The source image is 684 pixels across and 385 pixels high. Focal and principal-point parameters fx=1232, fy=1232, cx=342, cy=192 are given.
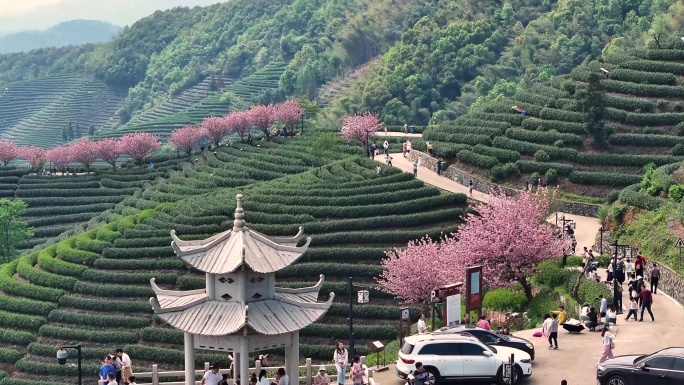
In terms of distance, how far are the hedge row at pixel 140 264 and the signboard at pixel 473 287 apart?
30719 mm

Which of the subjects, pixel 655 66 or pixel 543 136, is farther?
pixel 655 66

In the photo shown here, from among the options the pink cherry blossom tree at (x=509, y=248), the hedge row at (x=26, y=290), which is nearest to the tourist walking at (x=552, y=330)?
the pink cherry blossom tree at (x=509, y=248)

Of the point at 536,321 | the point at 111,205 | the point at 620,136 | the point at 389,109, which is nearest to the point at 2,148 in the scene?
the point at 111,205

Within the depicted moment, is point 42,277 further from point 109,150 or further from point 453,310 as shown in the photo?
point 453,310

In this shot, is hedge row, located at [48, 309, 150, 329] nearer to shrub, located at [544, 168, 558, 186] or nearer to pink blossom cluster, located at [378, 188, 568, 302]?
pink blossom cluster, located at [378, 188, 568, 302]

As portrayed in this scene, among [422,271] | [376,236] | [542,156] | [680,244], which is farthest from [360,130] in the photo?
[680,244]

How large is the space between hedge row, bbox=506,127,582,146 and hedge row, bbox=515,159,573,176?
110 inches

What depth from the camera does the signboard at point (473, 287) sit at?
46.1m

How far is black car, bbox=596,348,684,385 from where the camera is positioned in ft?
118

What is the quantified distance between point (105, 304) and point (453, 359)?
37.8m

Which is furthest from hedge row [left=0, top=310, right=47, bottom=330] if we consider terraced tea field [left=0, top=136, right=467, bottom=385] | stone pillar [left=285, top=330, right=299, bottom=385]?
stone pillar [left=285, top=330, right=299, bottom=385]

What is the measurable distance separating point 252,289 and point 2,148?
91.0 metres

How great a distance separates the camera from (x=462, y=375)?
38.7m

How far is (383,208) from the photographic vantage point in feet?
250
